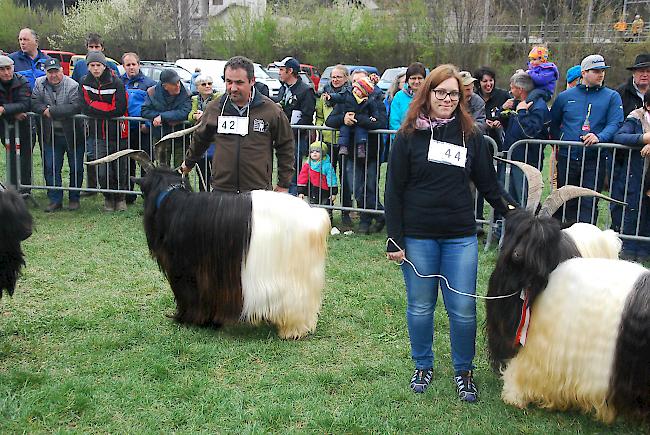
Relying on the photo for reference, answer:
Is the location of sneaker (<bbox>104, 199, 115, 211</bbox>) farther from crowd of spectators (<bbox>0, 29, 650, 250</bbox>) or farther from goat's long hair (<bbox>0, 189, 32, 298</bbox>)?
goat's long hair (<bbox>0, 189, 32, 298</bbox>)

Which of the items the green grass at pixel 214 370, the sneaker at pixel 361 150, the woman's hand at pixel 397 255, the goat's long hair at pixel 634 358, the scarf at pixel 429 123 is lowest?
the green grass at pixel 214 370

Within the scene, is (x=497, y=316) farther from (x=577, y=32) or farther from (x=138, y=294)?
(x=577, y=32)

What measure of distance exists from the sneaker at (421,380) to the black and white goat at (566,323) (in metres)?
0.49

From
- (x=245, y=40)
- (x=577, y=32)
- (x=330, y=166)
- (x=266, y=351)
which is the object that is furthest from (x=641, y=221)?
(x=245, y=40)

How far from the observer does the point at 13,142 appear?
355 inches

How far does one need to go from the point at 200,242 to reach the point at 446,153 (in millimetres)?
1977

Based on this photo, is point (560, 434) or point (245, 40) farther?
point (245, 40)

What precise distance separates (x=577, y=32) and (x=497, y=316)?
25.6 m

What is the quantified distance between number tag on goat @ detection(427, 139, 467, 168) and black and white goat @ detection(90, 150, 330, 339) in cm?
128

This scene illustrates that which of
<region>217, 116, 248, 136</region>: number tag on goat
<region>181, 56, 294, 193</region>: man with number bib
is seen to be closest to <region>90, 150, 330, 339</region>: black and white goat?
<region>181, 56, 294, 193</region>: man with number bib

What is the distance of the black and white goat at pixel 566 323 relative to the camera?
356cm

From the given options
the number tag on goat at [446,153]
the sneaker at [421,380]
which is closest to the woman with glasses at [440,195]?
the number tag on goat at [446,153]

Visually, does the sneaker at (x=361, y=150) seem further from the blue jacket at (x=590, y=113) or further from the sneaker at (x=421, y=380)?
the sneaker at (x=421, y=380)

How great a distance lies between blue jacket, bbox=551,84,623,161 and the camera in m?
7.15
